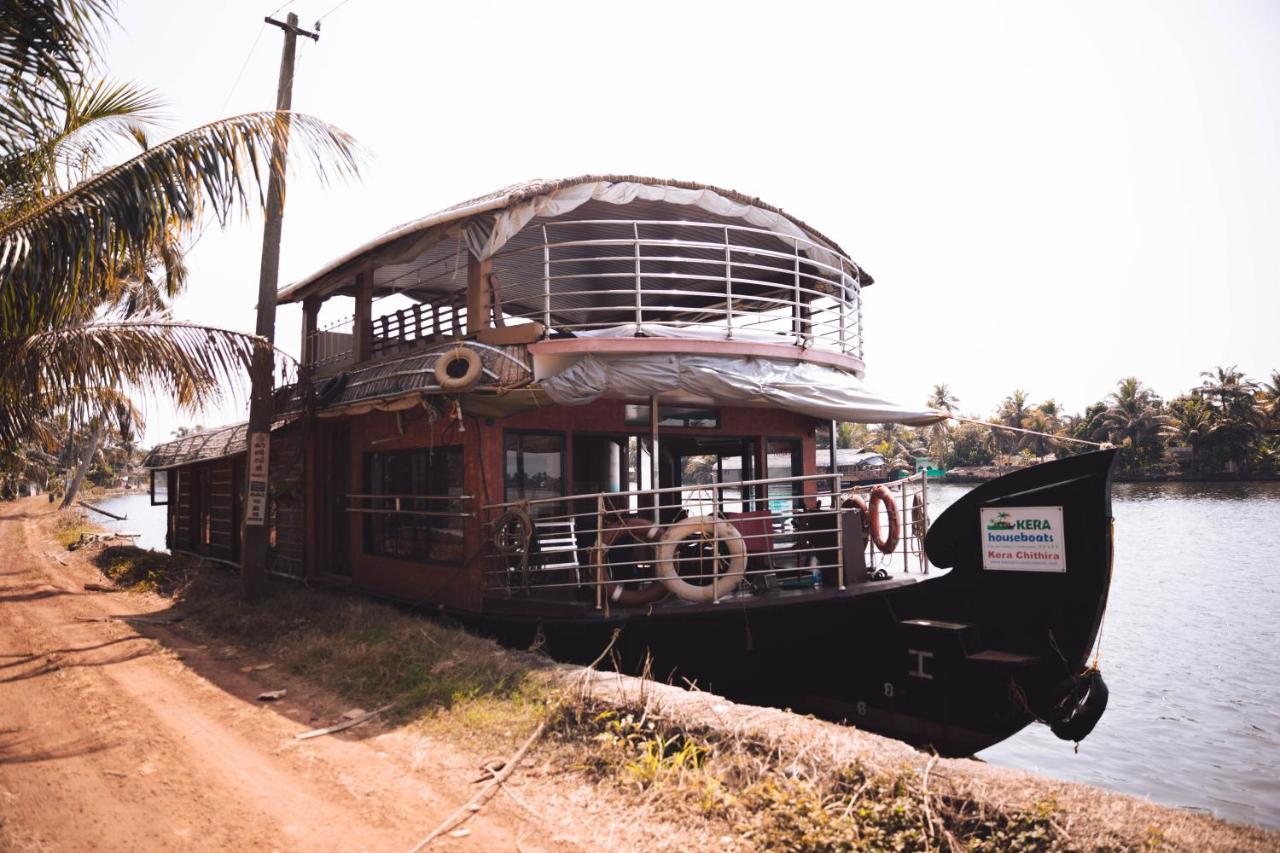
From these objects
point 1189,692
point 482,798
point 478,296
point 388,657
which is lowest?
point 1189,692

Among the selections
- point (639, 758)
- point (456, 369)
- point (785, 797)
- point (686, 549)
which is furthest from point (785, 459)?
point (785, 797)

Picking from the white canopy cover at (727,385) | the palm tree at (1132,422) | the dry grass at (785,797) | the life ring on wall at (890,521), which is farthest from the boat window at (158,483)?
the palm tree at (1132,422)

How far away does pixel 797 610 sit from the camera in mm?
7109

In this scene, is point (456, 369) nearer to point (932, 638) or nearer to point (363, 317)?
point (363, 317)

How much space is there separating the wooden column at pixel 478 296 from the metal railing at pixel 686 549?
2.12 m

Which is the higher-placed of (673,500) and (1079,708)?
(673,500)

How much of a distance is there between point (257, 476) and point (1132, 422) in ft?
214

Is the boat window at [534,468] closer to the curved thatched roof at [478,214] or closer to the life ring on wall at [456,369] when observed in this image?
the life ring on wall at [456,369]

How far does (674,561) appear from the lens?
22.9ft

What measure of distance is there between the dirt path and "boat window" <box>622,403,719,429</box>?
15.2 feet

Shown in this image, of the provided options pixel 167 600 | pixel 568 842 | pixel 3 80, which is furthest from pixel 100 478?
pixel 568 842

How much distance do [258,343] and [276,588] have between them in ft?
11.3

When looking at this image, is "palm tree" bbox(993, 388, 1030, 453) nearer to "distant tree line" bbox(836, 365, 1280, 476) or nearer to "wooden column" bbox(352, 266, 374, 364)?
"distant tree line" bbox(836, 365, 1280, 476)

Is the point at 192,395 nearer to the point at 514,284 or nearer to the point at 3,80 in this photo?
the point at 3,80
